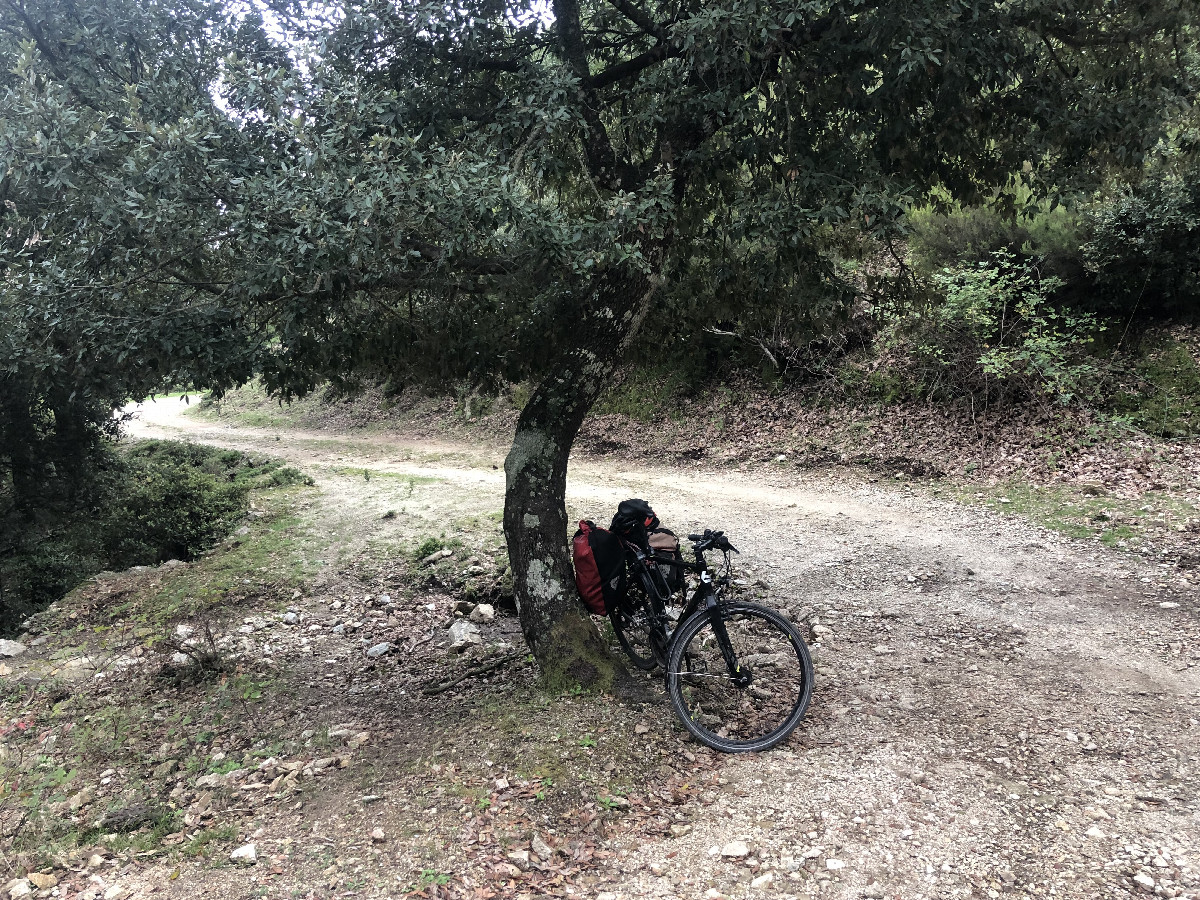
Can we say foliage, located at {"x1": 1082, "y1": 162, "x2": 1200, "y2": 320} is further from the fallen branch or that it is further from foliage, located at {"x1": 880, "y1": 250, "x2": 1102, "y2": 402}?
the fallen branch

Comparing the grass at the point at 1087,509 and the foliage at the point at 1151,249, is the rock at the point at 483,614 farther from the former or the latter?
the foliage at the point at 1151,249

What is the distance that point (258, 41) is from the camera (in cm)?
471

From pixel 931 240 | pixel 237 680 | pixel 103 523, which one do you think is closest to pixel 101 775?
pixel 237 680

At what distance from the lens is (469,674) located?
5.14 m

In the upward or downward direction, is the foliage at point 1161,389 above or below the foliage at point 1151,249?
below

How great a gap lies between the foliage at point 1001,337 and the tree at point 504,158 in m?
5.38

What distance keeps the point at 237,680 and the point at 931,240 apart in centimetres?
1176

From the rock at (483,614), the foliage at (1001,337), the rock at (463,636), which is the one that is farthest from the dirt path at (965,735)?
the foliage at (1001,337)

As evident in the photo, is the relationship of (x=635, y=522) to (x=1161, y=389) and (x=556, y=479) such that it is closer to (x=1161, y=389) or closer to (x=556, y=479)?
(x=556, y=479)

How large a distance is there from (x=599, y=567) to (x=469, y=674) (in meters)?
1.37

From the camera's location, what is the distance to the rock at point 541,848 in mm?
3266

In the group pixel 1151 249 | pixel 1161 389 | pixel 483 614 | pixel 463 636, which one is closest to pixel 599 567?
pixel 463 636

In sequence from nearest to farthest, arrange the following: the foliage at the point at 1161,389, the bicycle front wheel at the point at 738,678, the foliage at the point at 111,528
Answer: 1. the bicycle front wheel at the point at 738,678
2. the foliage at the point at 111,528
3. the foliage at the point at 1161,389

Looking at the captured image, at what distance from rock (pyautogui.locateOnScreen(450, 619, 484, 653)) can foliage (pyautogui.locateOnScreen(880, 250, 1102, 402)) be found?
7778mm
